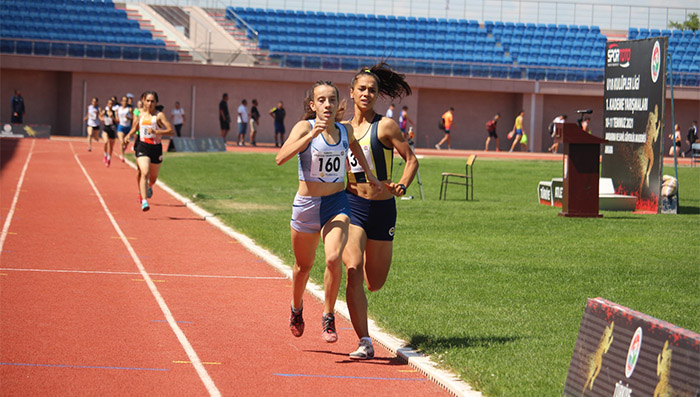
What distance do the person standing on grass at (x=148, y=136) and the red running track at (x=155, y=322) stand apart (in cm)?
120

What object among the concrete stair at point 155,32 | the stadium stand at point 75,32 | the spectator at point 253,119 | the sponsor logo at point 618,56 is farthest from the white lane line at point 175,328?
the concrete stair at point 155,32

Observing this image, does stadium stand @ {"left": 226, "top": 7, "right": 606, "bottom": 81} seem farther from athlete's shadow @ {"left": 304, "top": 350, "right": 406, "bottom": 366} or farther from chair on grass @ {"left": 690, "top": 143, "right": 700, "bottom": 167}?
athlete's shadow @ {"left": 304, "top": 350, "right": 406, "bottom": 366}

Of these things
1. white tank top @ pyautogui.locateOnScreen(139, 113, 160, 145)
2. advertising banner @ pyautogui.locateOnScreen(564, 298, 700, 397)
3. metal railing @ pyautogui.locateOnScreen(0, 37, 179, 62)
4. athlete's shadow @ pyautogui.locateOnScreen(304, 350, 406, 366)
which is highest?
metal railing @ pyautogui.locateOnScreen(0, 37, 179, 62)

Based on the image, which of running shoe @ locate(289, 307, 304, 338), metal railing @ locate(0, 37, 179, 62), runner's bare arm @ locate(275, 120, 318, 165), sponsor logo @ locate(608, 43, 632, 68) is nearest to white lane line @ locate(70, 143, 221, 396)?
running shoe @ locate(289, 307, 304, 338)

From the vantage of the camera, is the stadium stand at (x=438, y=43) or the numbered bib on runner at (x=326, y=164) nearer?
the numbered bib on runner at (x=326, y=164)

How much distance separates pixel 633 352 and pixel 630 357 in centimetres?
4

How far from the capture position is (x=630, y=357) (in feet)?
15.8

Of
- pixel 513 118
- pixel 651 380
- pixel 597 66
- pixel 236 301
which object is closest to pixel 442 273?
pixel 236 301

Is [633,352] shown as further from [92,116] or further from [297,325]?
[92,116]

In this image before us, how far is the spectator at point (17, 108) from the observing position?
41281 mm

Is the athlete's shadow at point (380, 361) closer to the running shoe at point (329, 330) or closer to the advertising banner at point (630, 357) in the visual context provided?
the running shoe at point (329, 330)

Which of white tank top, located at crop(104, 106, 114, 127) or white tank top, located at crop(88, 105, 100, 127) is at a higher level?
white tank top, located at crop(88, 105, 100, 127)

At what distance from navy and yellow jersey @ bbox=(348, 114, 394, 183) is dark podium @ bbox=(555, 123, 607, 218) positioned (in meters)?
10.4

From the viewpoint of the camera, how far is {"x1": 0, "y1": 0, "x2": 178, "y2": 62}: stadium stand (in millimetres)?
41531
